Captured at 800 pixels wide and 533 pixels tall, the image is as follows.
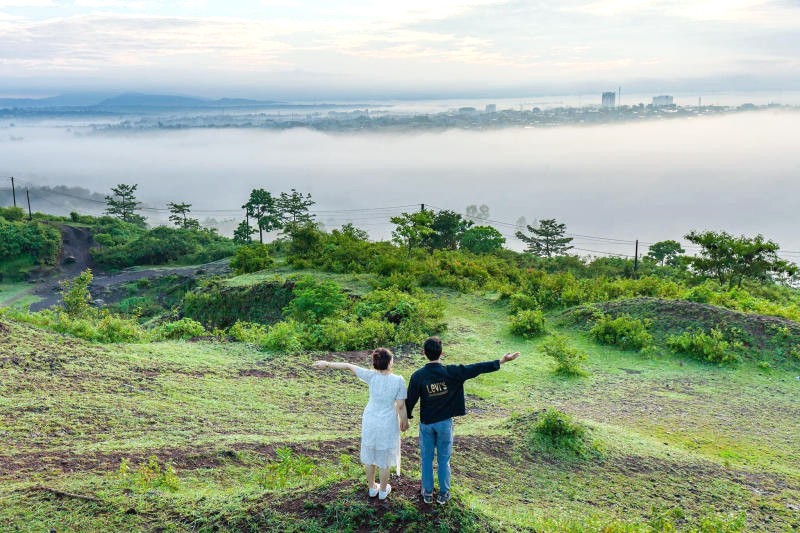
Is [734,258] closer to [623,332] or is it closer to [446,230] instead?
[623,332]

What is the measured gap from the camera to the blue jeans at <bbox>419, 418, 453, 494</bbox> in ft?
18.9

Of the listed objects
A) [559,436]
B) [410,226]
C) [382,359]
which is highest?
[382,359]

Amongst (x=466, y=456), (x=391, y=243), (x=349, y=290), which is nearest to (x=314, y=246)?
(x=391, y=243)

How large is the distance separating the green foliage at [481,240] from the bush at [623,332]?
25.4 meters

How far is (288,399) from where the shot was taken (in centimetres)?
1082

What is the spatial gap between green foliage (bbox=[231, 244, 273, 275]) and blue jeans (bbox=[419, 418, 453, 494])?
20.7 metres

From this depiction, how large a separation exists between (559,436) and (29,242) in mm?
39518

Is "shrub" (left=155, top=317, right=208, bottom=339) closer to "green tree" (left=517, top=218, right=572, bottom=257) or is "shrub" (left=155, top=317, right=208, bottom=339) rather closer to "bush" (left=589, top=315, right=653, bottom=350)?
"bush" (left=589, top=315, right=653, bottom=350)

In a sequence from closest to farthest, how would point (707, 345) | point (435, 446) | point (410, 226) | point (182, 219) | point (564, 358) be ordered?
point (435, 446), point (564, 358), point (707, 345), point (410, 226), point (182, 219)

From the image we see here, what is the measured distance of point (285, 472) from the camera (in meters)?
6.91

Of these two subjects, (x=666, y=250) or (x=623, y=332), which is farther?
(x=666, y=250)

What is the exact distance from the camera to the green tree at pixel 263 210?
5431cm

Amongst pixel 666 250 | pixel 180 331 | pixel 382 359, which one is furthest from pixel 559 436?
pixel 666 250

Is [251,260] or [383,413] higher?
[383,413]
